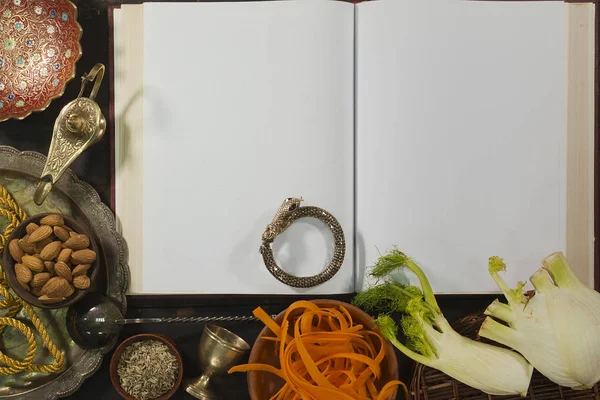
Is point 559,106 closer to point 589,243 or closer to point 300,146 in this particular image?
point 589,243

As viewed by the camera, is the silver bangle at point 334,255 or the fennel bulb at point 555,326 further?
the silver bangle at point 334,255

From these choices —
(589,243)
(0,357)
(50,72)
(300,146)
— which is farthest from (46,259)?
(589,243)

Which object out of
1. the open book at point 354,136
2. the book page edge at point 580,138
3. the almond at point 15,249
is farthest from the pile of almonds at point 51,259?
the book page edge at point 580,138

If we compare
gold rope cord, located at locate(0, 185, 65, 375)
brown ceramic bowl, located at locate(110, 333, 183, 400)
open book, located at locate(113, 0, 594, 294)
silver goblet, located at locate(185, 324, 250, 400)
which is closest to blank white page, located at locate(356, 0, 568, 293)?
open book, located at locate(113, 0, 594, 294)

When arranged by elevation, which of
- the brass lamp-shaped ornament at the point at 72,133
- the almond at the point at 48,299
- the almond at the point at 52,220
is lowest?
the almond at the point at 48,299

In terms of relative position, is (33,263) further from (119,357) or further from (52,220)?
(119,357)

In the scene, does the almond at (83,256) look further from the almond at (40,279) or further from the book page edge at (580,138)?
the book page edge at (580,138)

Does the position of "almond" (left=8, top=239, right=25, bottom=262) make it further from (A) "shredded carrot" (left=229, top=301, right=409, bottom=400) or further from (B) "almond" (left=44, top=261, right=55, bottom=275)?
(A) "shredded carrot" (left=229, top=301, right=409, bottom=400)
